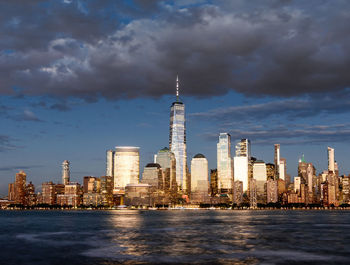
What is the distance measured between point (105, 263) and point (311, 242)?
4938 centimetres

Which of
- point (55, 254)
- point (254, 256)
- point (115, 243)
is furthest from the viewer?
point (115, 243)

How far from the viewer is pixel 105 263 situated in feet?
222

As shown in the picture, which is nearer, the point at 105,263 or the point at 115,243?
the point at 105,263

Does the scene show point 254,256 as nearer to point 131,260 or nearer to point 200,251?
point 200,251

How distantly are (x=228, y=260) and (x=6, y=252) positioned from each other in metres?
41.2

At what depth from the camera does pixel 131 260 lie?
7044cm

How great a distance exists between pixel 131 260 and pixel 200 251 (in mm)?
15711

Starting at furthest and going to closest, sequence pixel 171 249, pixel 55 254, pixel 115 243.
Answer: pixel 115 243
pixel 171 249
pixel 55 254

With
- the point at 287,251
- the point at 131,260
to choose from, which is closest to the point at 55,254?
the point at 131,260

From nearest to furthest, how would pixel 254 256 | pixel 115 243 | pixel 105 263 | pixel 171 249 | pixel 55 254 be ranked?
pixel 105 263
pixel 254 256
pixel 55 254
pixel 171 249
pixel 115 243

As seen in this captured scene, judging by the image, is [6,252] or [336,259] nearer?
[336,259]

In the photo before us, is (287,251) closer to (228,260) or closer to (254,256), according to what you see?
(254,256)

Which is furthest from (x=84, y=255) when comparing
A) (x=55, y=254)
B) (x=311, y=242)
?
(x=311, y=242)

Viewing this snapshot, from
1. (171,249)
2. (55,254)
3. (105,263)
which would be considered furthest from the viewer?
(171,249)
